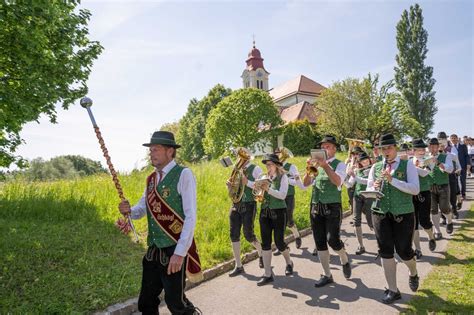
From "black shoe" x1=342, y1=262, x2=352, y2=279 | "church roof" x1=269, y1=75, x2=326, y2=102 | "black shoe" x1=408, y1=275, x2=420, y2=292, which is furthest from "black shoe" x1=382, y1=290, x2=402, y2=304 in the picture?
"church roof" x1=269, y1=75, x2=326, y2=102

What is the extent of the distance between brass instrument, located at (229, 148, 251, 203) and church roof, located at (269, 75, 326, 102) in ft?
203

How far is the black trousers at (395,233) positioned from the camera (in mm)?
5262

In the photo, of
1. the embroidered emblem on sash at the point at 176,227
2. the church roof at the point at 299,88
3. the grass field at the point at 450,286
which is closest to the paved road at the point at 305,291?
the grass field at the point at 450,286

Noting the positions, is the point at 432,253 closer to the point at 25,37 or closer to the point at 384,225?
the point at 384,225

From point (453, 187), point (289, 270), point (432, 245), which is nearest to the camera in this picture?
point (289, 270)

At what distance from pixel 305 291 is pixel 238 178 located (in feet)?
7.40

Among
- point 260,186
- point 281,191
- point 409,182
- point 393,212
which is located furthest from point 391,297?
point 260,186

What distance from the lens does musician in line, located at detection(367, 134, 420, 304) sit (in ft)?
17.2

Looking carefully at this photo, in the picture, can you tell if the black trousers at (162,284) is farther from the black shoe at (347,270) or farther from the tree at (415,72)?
the tree at (415,72)

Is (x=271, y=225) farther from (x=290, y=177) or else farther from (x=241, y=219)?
(x=290, y=177)

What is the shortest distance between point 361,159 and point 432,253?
2458 millimetres

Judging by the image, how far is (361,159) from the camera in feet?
27.8

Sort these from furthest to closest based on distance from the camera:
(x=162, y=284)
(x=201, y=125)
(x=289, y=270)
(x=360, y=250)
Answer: (x=201, y=125)
(x=360, y=250)
(x=289, y=270)
(x=162, y=284)

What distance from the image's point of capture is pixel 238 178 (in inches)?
265
